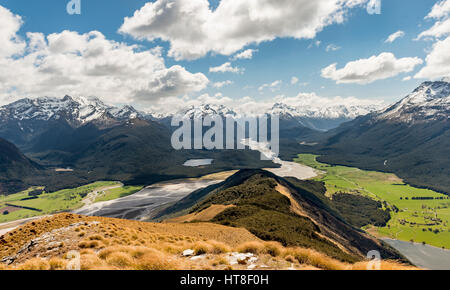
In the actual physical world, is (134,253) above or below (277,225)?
above

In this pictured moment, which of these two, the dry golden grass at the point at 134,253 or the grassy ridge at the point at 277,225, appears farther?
the grassy ridge at the point at 277,225

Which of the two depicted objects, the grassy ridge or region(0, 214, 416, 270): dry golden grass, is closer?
region(0, 214, 416, 270): dry golden grass

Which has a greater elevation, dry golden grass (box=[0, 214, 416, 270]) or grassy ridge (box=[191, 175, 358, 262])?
dry golden grass (box=[0, 214, 416, 270])

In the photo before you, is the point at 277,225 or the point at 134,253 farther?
the point at 277,225

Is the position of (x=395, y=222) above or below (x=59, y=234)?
below

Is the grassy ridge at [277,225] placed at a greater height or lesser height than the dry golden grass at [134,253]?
lesser
